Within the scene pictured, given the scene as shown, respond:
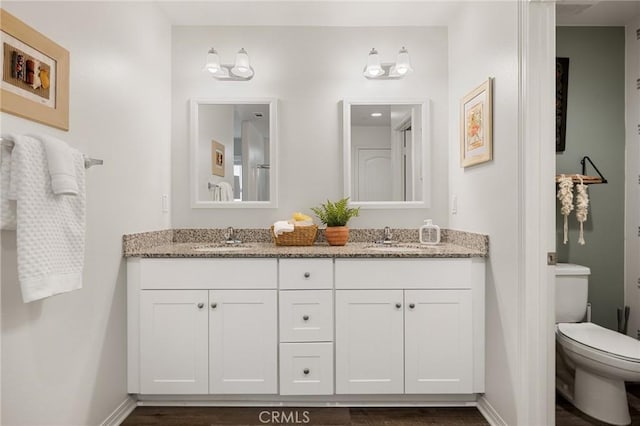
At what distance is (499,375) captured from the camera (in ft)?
6.07

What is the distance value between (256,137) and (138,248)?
102cm

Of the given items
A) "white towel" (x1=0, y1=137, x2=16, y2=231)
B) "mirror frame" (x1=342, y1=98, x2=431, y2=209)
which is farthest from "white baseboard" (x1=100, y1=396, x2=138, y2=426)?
"mirror frame" (x1=342, y1=98, x2=431, y2=209)

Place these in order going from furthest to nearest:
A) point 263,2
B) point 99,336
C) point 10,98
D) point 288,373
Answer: point 263,2 < point 288,373 < point 99,336 < point 10,98

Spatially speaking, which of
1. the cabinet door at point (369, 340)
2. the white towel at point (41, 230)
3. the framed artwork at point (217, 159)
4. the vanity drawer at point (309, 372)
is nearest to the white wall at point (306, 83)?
the framed artwork at point (217, 159)

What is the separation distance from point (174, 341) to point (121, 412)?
1.42 ft

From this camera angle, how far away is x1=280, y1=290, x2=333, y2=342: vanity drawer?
77.5 inches

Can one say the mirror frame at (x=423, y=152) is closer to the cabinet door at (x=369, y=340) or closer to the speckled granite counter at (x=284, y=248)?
the speckled granite counter at (x=284, y=248)

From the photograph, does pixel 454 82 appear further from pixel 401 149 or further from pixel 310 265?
pixel 310 265

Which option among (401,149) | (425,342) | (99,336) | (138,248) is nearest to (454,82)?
(401,149)

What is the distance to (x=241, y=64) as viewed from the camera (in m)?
2.41

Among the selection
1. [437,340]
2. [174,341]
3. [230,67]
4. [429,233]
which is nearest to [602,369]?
[437,340]

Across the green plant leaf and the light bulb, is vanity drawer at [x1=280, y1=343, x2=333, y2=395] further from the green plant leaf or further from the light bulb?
the light bulb

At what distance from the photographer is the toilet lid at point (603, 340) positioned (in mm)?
1782

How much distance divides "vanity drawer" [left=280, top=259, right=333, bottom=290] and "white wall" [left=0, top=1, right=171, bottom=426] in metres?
0.85
